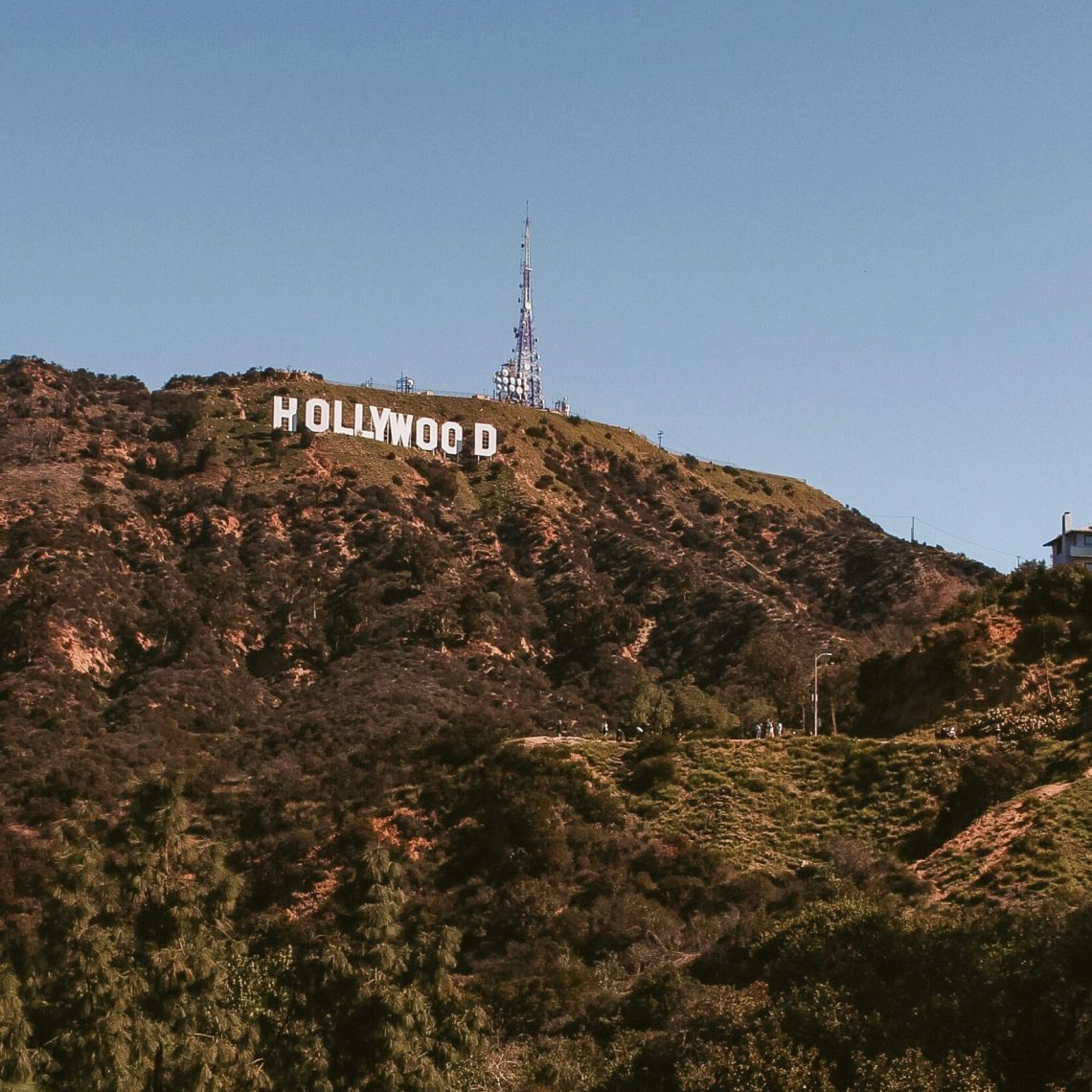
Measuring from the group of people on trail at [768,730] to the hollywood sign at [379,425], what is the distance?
4141 cm

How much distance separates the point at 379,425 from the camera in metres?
115

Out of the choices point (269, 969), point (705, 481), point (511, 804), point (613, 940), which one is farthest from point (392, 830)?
point (705, 481)

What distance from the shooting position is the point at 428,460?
374 ft

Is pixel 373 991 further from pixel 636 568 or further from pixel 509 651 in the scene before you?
pixel 636 568

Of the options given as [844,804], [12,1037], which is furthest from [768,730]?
[12,1037]

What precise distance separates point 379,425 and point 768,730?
44854mm

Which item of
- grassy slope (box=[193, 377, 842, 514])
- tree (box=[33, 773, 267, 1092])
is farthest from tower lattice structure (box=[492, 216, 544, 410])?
tree (box=[33, 773, 267, 1092])

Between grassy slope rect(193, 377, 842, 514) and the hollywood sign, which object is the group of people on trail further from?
the hollywood sign

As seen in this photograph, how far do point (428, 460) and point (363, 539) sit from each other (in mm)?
12569

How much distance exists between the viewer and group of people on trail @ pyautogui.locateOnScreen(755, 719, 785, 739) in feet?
237

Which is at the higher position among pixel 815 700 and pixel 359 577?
pixel 359 577

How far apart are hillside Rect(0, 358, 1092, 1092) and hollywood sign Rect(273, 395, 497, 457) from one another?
0.91m

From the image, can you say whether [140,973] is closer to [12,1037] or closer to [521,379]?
[12,1037]

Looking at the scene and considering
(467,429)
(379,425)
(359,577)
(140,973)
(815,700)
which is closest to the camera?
(140,973)
